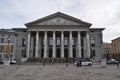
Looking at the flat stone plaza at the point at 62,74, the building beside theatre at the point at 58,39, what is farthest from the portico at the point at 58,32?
the flat stone plaza at the point at 62,74

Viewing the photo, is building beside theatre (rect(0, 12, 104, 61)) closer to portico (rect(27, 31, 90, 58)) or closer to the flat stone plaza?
portico (rect(27, 31, 90, 58))

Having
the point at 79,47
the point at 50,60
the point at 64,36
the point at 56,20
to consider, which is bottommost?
the point at 50,60

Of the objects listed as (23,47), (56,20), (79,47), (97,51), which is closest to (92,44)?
(97,51)

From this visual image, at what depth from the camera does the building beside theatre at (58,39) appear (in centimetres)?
5378

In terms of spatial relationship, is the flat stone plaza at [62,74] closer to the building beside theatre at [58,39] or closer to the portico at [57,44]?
the portico at [57,44]

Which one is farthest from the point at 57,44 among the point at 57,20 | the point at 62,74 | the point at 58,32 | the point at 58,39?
the point at 62,74

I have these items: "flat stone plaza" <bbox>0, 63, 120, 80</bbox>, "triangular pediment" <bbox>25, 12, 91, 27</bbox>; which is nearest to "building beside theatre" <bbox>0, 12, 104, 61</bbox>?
"triangular pediment" <bbox>25, 12, 91, 27</bbox>

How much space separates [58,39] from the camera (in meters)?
58.3

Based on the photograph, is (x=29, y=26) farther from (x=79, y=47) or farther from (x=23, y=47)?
(x=79, y=47)

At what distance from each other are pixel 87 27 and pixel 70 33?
640cm

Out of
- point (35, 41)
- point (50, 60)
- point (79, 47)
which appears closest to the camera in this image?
point (50, 60)

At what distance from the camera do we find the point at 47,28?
Answer: 54.4 metres

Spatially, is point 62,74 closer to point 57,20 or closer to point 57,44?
point 57,20

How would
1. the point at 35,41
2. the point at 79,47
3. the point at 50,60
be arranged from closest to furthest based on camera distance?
the point at 50,60 → the point at 79,47 → the point at 35,41
